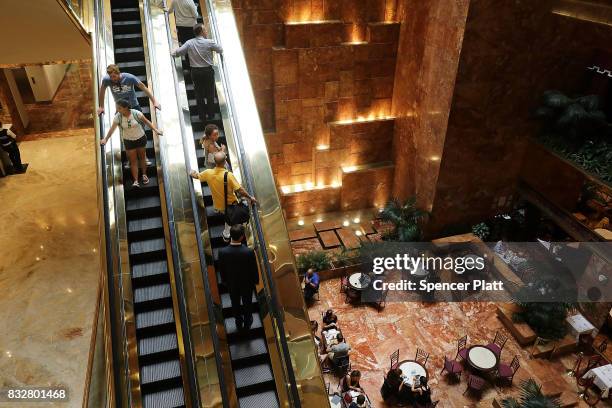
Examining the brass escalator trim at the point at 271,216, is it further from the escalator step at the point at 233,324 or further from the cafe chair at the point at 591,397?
the cafe chair at the point at 591,397

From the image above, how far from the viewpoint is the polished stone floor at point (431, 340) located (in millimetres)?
8344

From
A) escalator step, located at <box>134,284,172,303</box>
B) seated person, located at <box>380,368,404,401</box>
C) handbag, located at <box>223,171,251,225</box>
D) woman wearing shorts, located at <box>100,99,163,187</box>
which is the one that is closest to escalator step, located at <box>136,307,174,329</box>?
escalator step, located at <box>134,284,172,303</box>

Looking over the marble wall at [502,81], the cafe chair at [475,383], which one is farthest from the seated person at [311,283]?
the marble wall at [502,81]

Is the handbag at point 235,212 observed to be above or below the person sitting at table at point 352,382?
above

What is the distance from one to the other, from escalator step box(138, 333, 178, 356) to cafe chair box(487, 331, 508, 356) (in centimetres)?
613

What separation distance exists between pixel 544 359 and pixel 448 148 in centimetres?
460

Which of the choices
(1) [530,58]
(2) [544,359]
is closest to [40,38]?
(1) [530,58]

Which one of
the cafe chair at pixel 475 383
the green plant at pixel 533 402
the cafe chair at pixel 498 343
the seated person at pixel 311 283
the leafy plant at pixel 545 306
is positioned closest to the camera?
the green plant at pixel 533 402

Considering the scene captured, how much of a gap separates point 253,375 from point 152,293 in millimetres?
1395

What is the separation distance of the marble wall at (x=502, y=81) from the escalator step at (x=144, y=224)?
6775 millimetres

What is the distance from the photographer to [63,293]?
812cm

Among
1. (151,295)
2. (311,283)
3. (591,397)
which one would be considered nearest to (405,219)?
(311,283)

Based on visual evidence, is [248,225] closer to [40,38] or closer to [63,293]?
[63,293]

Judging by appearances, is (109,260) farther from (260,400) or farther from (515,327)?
(515,327)
